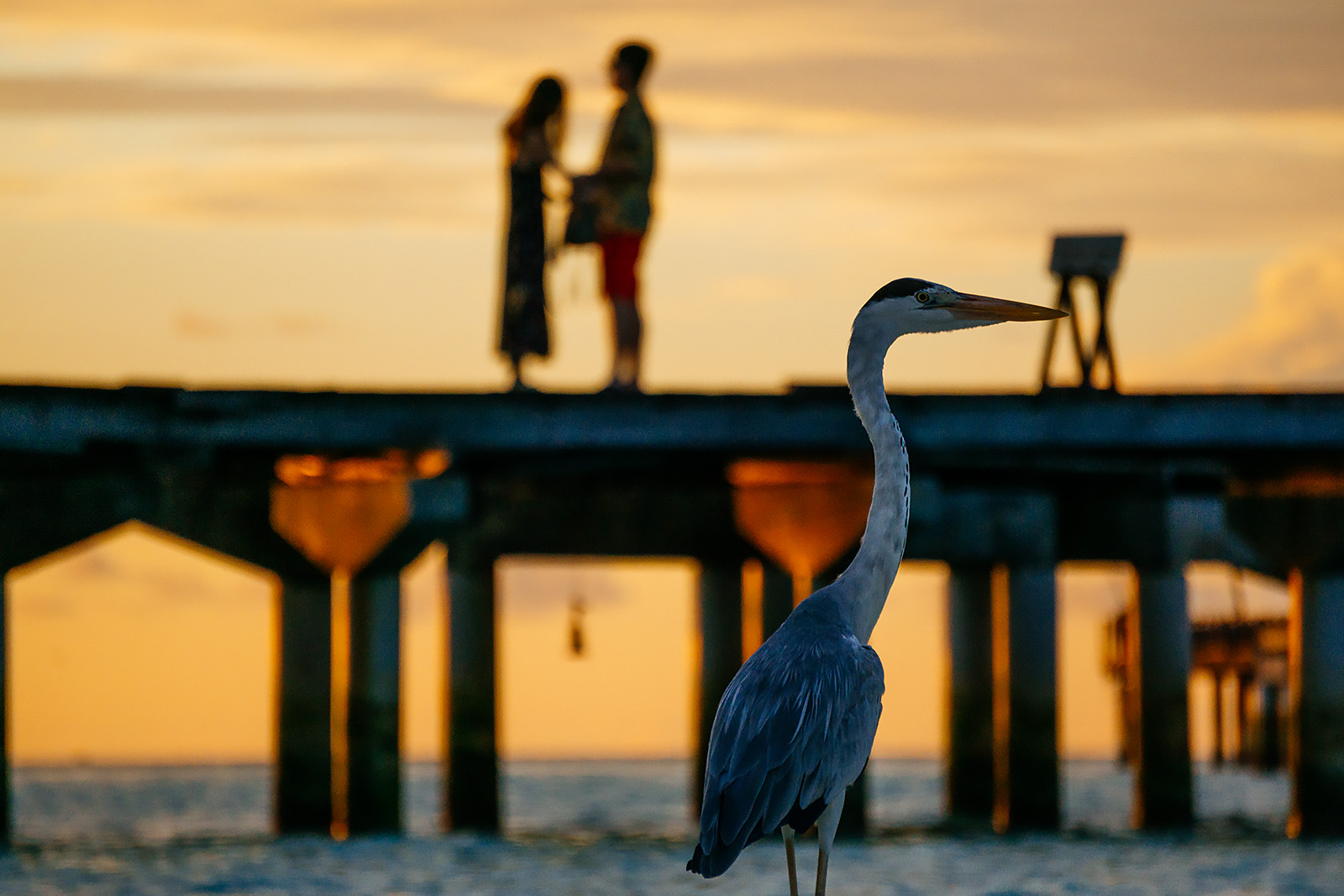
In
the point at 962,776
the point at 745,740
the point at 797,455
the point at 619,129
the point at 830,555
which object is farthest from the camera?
the point at 962,776

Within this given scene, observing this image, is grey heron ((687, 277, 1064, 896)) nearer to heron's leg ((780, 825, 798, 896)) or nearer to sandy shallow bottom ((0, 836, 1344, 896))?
heron's leg ((780, 825, 798, 896))

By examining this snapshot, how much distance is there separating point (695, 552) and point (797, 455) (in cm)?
492

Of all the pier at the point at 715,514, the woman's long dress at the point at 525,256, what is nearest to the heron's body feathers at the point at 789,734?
the woman's long dress at the point at 525,256

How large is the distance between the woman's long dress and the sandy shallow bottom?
5.42 metres

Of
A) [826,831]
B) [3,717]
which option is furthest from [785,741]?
[3,717]

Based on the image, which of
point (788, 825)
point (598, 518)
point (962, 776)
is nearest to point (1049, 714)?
point (962, 776)

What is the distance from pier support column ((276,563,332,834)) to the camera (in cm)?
2361

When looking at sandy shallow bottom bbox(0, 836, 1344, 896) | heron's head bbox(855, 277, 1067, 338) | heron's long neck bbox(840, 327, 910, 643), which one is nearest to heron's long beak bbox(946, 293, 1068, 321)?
heron's head bbox(855, 277, 1067, 338)

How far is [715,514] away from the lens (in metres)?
25.7

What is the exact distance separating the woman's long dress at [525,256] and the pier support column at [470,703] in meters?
6.06

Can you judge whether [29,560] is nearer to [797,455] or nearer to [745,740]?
[797,455]

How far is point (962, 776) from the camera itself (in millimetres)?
27859

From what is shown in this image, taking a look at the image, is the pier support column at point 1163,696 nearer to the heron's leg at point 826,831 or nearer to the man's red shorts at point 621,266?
the man's red shorts at point 621,266

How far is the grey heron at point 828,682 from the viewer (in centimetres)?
1059
